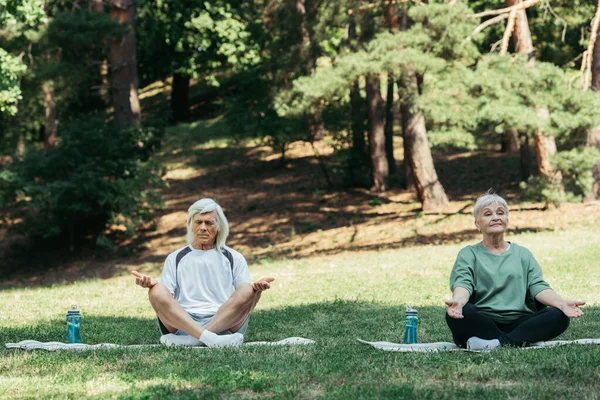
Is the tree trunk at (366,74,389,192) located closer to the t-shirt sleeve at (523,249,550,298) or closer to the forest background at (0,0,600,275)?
the forest background at (0,0,600,275)

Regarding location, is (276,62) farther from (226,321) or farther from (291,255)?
(226,321)

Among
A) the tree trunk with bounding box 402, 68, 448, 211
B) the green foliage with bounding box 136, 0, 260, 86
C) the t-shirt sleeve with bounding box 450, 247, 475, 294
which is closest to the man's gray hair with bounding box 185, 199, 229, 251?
the t-shirt sleeve with bounding box 450, 247, 475, 294

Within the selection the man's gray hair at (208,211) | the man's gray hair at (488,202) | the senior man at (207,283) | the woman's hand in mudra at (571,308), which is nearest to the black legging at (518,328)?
the woman's hand in mudra at (571,308)

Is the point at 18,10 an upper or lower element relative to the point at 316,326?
upper

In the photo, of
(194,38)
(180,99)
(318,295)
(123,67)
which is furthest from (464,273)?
(180,99)

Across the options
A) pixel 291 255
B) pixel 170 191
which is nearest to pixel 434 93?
pixel 291 255

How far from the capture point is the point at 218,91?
4578 centimetres

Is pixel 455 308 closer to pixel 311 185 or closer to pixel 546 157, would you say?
pixel 546 157

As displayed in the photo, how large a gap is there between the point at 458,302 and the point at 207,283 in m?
2.39

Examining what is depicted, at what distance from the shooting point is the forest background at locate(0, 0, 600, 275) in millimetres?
18469

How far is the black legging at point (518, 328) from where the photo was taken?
6891 millimetres

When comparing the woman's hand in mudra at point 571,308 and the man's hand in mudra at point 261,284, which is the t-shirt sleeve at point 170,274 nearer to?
the man's hand in mudra at point 261,284

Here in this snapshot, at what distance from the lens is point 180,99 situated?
43188 millimetres

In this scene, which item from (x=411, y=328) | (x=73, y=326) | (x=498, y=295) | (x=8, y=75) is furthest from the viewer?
(x=8, y=75)
